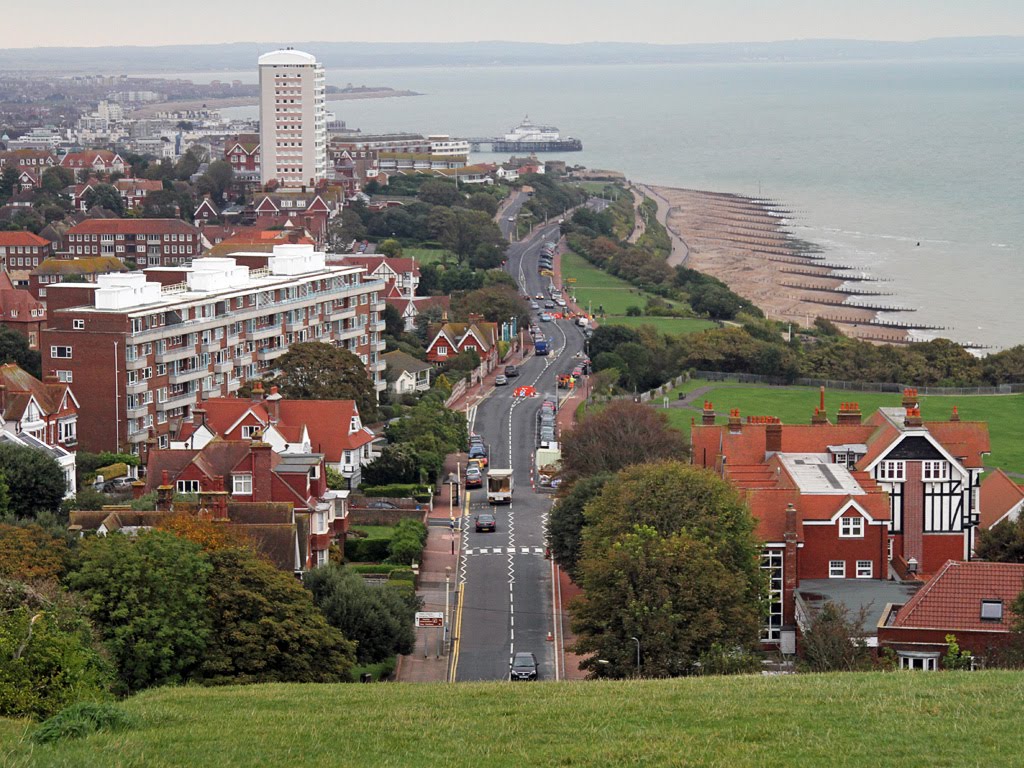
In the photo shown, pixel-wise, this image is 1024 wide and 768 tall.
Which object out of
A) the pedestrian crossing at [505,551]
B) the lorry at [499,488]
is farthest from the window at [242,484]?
the lorry at [499,488]

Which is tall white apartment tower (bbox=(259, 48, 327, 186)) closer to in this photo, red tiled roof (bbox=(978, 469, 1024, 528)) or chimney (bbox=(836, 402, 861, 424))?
chimney (bbox=(836, 402, 861, 424))

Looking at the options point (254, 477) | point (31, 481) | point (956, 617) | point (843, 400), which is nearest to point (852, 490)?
point (956, 617)

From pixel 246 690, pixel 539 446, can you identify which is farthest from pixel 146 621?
pixel 539 446

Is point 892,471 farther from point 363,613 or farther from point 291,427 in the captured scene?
point 291,427

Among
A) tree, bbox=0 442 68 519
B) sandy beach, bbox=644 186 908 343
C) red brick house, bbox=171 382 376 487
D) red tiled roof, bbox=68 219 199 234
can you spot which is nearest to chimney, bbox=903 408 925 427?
red brick house, bbox=171 382 376 487

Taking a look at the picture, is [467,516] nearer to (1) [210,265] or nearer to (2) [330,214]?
(1) [210,265]

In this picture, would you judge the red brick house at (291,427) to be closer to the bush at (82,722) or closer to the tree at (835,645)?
the tree at (835,645)
